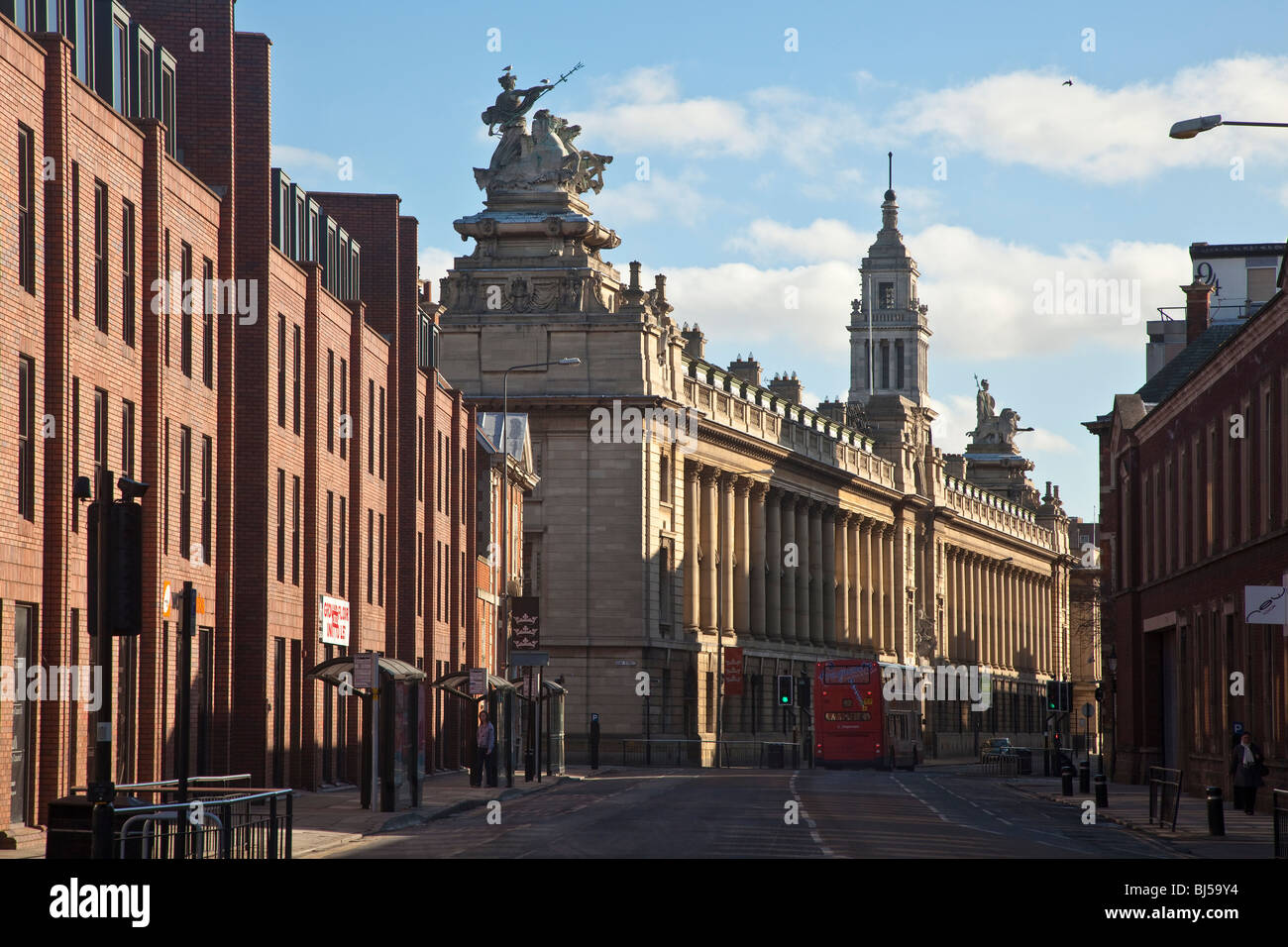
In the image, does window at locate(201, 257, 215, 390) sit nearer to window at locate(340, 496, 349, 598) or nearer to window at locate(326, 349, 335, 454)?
window at locate(326, 349, 335, 454)

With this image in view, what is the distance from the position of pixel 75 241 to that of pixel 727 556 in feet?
264

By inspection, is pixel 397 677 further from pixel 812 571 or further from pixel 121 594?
pixel 812 571

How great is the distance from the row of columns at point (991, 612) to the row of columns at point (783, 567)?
18989 millimetres

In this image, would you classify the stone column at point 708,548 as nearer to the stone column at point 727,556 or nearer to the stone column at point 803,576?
the stone column at point 727,556

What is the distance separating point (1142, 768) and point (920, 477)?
3494 inches

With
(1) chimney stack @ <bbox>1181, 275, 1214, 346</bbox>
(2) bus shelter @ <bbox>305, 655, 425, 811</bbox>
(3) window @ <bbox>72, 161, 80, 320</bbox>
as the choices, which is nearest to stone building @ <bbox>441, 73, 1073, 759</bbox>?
(1) chimney stack @ <bbox>1181, 275, 1214, 346</bbox>

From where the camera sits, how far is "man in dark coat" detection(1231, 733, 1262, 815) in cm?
4209

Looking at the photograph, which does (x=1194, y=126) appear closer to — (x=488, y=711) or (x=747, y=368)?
(x=488, y=711)

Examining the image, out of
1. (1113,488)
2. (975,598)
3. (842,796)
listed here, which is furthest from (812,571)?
(842,796)

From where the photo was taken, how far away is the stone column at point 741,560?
112562 millimetres

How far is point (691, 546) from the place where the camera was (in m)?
104

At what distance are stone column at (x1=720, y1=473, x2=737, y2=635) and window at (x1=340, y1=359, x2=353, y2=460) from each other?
59.6m

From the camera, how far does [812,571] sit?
128 metres

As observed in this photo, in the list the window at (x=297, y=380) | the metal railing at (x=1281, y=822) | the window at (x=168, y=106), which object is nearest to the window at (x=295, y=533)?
the window at (x=297, y=380)
